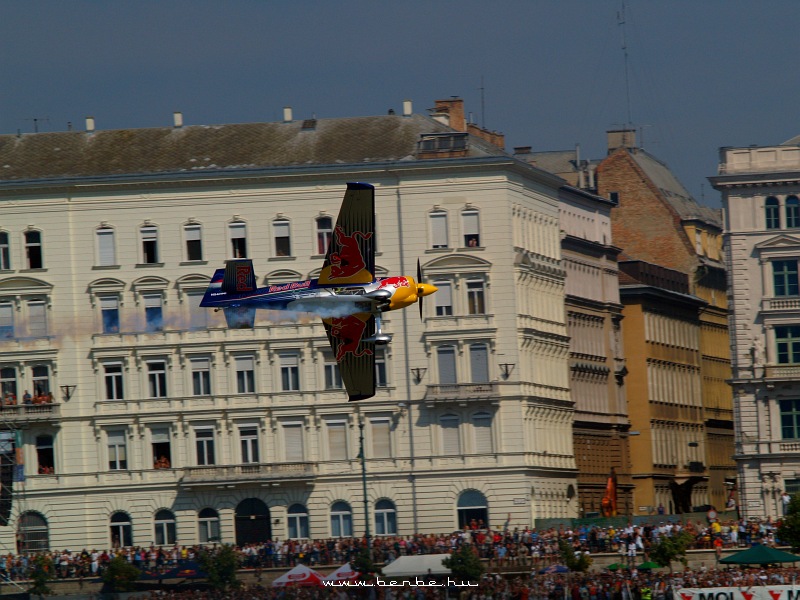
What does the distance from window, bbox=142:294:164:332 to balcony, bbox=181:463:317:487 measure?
8.63 m

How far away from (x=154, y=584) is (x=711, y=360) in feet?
269

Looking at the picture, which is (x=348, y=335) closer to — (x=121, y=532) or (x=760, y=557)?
(x=760, y=557)

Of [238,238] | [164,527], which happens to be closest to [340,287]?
[238,238]

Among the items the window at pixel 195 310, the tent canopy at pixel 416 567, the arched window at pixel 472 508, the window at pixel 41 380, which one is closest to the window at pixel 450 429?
the arched window at pixel 472 508

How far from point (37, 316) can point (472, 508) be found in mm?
27705

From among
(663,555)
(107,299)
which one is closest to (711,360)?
(107,299)

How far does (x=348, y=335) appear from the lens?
87812 mm

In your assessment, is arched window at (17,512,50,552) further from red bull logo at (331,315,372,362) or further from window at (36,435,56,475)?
red bull logo at (331,315,372,362)

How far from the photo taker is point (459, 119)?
142 meters

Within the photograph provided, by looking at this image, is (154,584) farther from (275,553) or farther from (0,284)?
(0,284)

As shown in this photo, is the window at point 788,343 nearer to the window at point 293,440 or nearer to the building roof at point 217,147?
the building roof at point 217,147

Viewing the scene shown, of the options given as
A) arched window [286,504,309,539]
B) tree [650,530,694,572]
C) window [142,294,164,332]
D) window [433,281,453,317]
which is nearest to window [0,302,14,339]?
window [142,294,164,332]

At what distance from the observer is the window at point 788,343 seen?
422 feet

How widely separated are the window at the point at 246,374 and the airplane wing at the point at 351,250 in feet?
163
